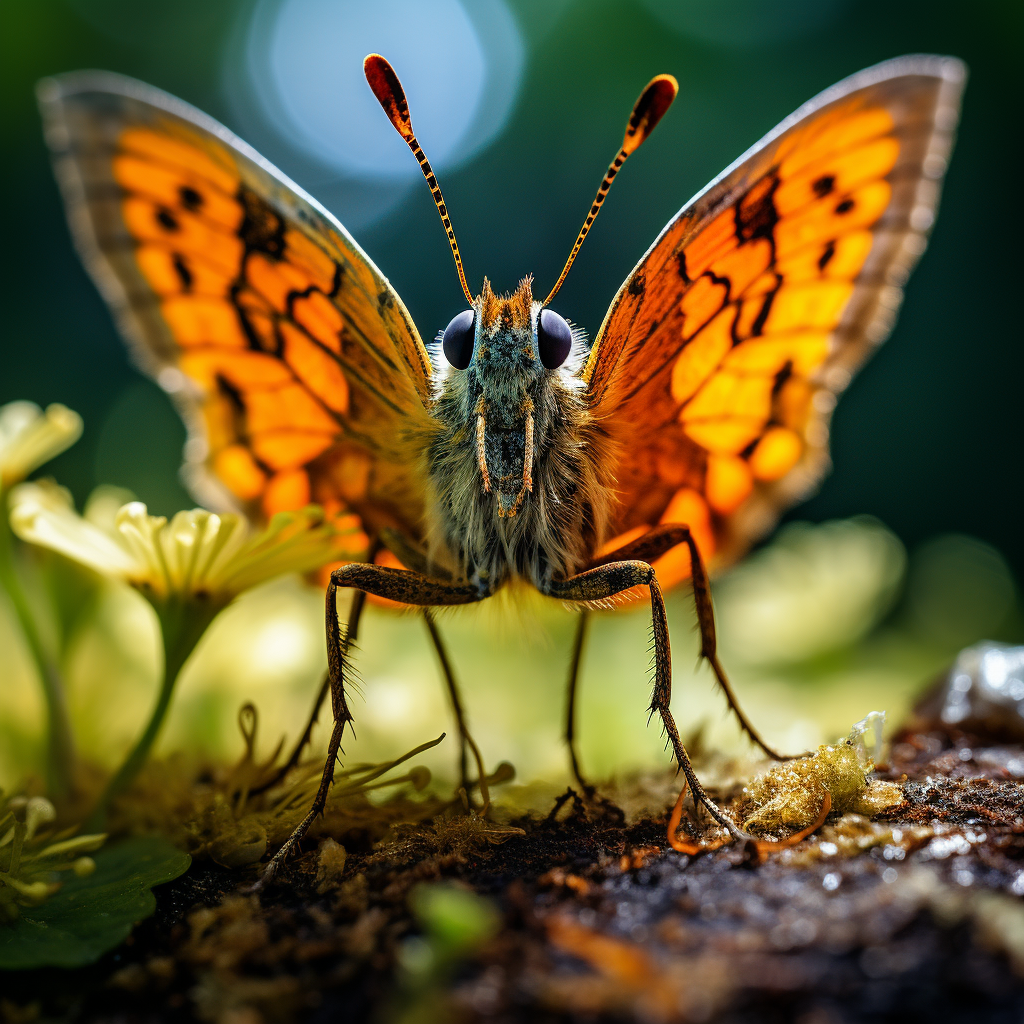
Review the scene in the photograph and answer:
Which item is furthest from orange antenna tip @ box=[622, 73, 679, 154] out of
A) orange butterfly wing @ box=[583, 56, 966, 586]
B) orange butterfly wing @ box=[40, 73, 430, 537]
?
orange butterfly wing @ box=[40, 73, 430, 537]

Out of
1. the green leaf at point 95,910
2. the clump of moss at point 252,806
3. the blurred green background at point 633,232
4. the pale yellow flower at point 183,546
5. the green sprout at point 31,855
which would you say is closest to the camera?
the green leaf at point 95,910

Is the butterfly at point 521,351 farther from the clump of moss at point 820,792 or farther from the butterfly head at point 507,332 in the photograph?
the clump of moss at point 820,792

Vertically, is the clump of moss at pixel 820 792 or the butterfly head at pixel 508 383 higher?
the butterfly head at pixel 508 383

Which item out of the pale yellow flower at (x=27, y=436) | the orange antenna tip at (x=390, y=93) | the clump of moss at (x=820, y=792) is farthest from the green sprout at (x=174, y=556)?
the clump of moss at (x=820, y=792)

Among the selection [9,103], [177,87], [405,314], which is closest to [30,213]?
[9,103]

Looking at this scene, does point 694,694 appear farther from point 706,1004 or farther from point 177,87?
point 177,87

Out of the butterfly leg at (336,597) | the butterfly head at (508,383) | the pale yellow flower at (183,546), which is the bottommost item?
the butterfly leg at (336,597)
